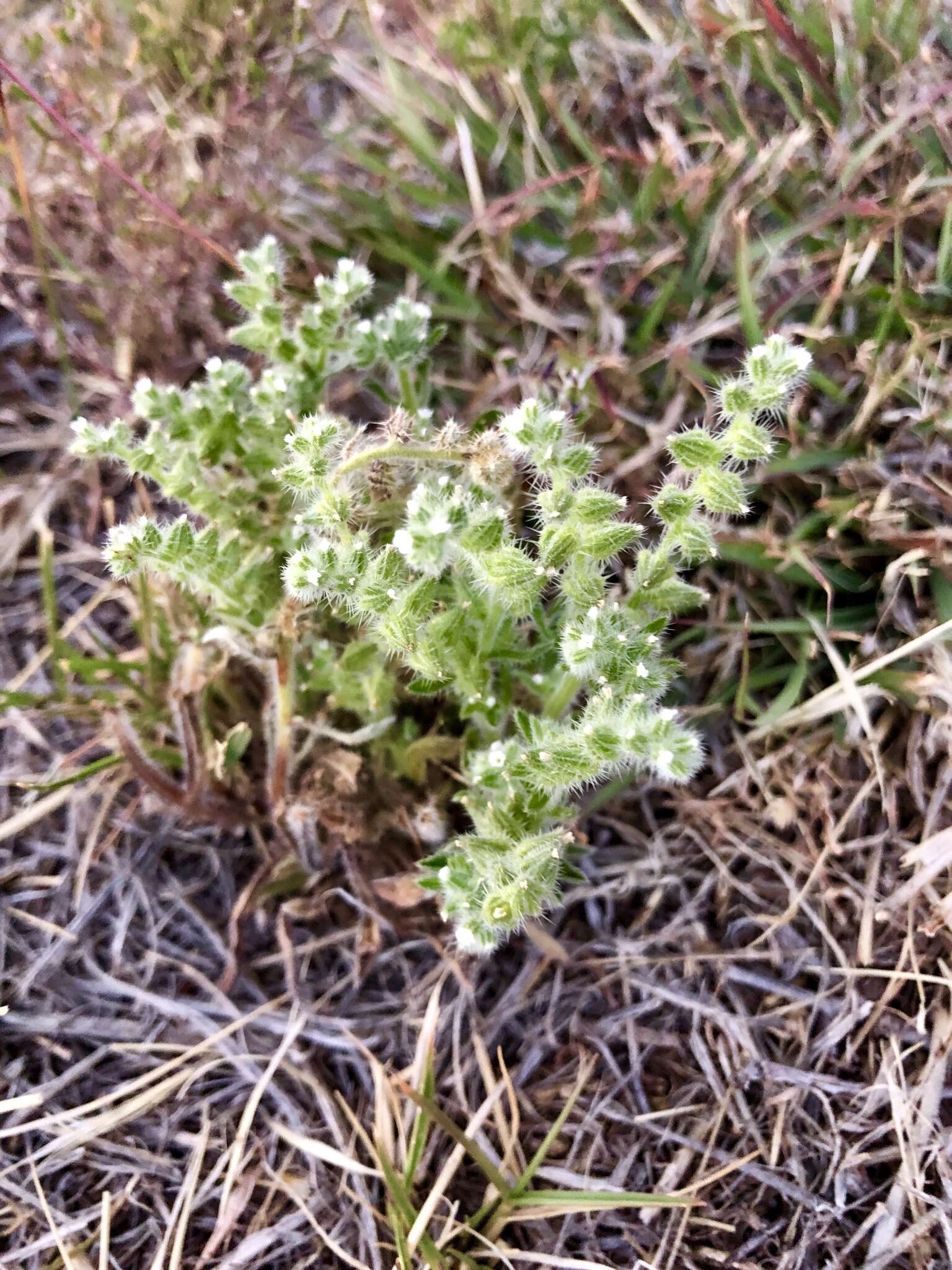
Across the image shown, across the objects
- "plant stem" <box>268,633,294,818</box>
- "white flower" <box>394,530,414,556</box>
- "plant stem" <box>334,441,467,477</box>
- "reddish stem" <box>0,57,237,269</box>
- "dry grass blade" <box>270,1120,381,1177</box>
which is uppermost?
"reddish stem" <box>0,57,237,269</box>

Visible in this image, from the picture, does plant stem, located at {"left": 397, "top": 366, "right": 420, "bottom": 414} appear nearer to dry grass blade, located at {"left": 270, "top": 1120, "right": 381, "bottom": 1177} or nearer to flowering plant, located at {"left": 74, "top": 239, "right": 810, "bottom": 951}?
flowering plant, located at {"left": 74, "top": 239, "right": 810, "bottom": 951}

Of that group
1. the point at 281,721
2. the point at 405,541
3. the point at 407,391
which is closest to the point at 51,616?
the point at 281,721

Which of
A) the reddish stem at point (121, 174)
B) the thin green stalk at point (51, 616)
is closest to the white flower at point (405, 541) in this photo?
the reddish stem at point (121, 174)

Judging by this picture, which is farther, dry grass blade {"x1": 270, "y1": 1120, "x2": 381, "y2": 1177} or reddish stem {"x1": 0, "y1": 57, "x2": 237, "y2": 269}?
reddish stem {"x1": 0, "y1": 57, "x2": 237, "y2": 269}

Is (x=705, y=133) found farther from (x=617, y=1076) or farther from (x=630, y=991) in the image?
(x=617, y=1076)

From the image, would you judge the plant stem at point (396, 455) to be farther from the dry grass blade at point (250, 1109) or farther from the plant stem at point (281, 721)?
the dry grass blade at point (250, 1109)

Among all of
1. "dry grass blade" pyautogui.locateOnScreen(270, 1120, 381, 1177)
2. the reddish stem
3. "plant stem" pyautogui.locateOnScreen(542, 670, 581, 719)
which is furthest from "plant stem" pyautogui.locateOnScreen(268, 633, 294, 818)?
the reddish stem
